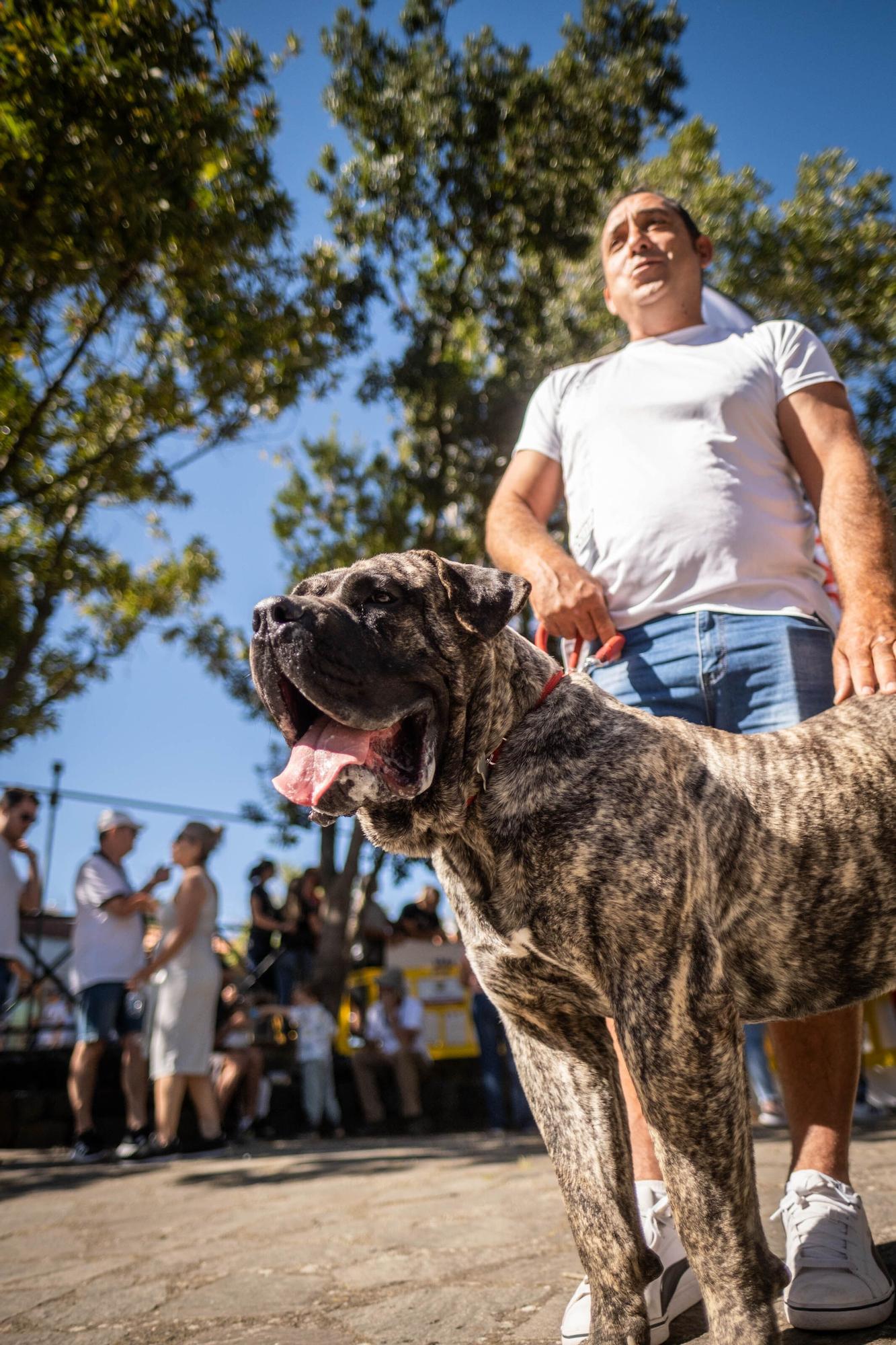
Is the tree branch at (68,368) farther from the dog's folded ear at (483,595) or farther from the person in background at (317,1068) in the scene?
the dog's folded ear at (483,595)

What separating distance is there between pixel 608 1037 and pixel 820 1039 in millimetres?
675

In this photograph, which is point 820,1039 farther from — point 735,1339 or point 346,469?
point 346,469

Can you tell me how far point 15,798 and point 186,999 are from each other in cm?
187

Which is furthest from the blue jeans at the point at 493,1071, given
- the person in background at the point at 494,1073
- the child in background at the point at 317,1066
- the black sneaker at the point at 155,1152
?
the black sneaker at the point at 155,1152

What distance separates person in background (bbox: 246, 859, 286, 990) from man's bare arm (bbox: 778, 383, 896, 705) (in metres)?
8.35

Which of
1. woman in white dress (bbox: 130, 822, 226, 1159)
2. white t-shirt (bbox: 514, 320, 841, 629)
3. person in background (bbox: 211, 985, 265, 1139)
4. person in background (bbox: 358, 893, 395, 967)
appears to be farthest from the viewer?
person in background (bbox: 358, 893, 395, 967)

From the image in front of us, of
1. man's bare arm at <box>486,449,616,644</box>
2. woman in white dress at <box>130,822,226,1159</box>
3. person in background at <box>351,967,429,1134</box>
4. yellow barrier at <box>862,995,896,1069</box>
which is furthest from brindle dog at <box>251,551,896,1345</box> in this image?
person in background at <box>351,967,429,1134</box>

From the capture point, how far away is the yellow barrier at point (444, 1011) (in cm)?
1024

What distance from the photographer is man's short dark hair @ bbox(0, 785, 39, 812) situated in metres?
6.85

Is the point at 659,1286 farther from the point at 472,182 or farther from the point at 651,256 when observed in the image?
the point at 472,182

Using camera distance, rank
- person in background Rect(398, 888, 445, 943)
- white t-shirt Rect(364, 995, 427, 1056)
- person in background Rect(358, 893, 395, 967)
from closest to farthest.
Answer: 1. white t-shirt Rect(364, 995, 427, 1056)
2. person in background Rect(398, 888, 445, 943)
3. person in background Rect(358, 893, 395, 967)

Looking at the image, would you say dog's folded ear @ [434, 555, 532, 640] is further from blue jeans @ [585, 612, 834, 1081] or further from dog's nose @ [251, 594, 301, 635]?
blue jeans @ [585, 612, 834, 1081]

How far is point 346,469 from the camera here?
16.3m

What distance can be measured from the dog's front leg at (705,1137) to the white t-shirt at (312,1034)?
717cm
